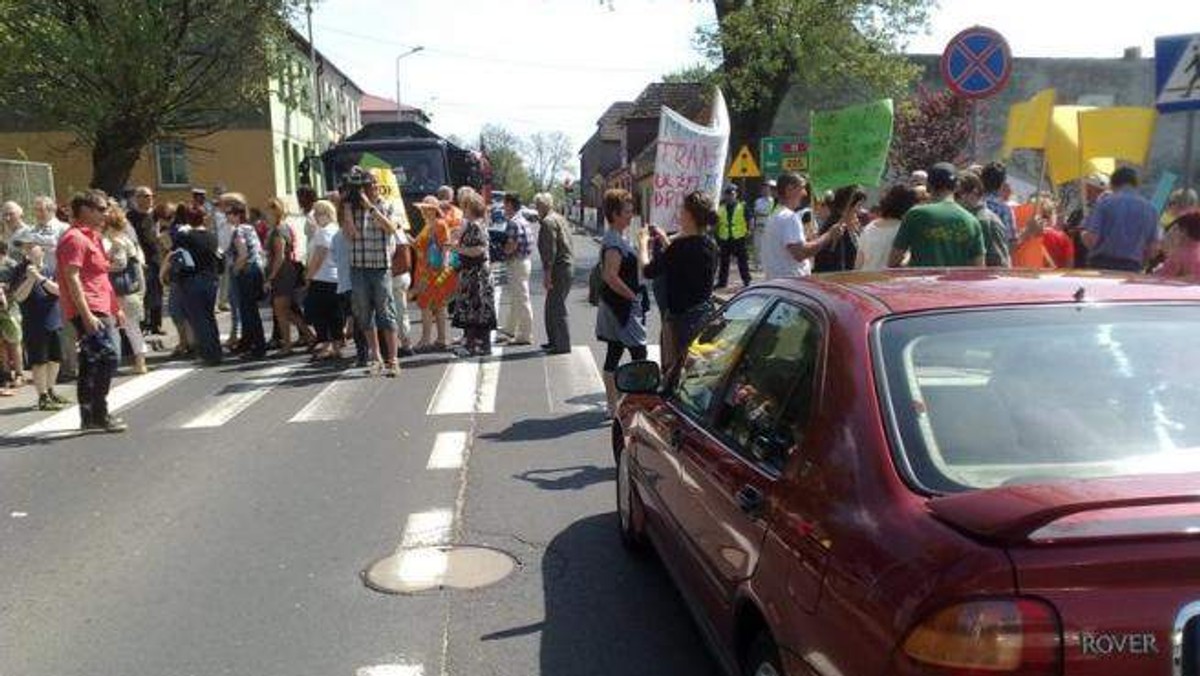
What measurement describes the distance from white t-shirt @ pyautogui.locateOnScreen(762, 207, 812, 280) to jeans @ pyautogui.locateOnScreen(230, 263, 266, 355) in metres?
6.60

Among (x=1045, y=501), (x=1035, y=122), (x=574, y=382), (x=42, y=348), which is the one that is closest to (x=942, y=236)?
(x=574, y=382)

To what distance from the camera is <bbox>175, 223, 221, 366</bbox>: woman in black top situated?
11516 mm

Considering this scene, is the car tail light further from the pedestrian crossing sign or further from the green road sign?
the green road sign

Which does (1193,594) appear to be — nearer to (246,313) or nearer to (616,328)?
(616,328)

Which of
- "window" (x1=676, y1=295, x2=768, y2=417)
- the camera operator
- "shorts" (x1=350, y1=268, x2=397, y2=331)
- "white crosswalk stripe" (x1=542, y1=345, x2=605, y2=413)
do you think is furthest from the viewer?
"shorts" (x1=350, y1=268, x2=397, y2=331)

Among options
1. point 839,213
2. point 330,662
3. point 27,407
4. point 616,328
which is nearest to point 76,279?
point 27,407

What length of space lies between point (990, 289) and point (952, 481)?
0.94 m

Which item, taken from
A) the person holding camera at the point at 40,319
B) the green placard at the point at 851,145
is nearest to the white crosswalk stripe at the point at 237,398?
the person holding camera at the point at 40,319

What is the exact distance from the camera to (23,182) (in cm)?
1497

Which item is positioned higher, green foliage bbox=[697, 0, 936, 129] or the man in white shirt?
green foliage bbox=[697, 0, 936, 129]

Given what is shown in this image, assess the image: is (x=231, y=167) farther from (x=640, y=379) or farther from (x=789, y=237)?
(x=640, y=379)

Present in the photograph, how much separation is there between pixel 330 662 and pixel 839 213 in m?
5.66

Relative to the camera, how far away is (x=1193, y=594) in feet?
6.63

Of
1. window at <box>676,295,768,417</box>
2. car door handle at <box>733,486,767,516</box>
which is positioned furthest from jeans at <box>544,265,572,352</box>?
car door handle at <box>733,486,767,516</box>
